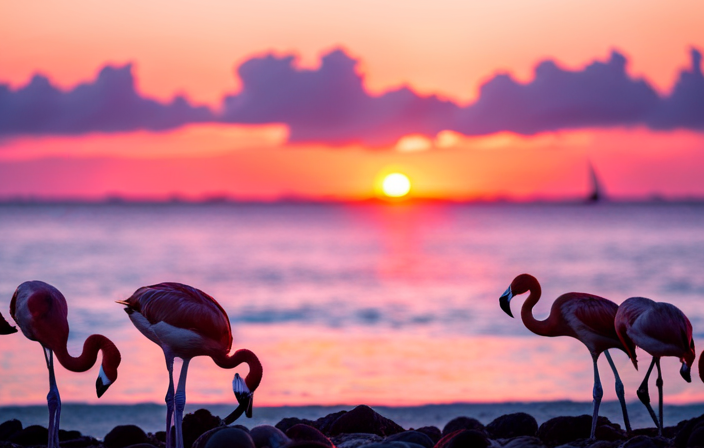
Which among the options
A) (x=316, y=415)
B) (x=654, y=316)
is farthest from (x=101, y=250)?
(x=654, y=316)

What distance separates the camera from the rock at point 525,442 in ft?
22.6

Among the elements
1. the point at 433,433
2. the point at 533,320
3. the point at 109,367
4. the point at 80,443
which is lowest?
the point at 80,443

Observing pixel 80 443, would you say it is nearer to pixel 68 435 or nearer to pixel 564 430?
pixel 68 435

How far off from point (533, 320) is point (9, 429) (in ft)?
15.5

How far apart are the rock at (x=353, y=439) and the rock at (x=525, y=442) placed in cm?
105

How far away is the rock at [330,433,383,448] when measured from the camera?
7148mm

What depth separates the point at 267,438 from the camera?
6500 mm

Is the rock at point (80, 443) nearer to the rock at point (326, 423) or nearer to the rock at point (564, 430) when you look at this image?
the rock at point (326, 423)

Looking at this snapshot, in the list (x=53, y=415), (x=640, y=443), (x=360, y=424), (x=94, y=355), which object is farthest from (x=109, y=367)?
(x=640, y=443)

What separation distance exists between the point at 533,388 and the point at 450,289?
18.5m

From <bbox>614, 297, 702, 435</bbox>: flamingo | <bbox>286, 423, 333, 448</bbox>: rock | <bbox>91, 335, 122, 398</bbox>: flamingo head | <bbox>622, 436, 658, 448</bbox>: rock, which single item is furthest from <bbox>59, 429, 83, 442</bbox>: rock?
<bbox>614, 297, 702, 435</bbox>: flamingo

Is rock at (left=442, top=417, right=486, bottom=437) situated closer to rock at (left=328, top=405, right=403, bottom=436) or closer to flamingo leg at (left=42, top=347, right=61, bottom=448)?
rock at (left=328, top=405, right=403, bottom=436)

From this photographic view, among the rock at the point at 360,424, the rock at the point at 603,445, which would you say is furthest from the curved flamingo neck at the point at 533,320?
the rock at the point at 360,424

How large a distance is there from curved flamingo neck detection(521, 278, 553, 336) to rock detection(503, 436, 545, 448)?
1207 mm
